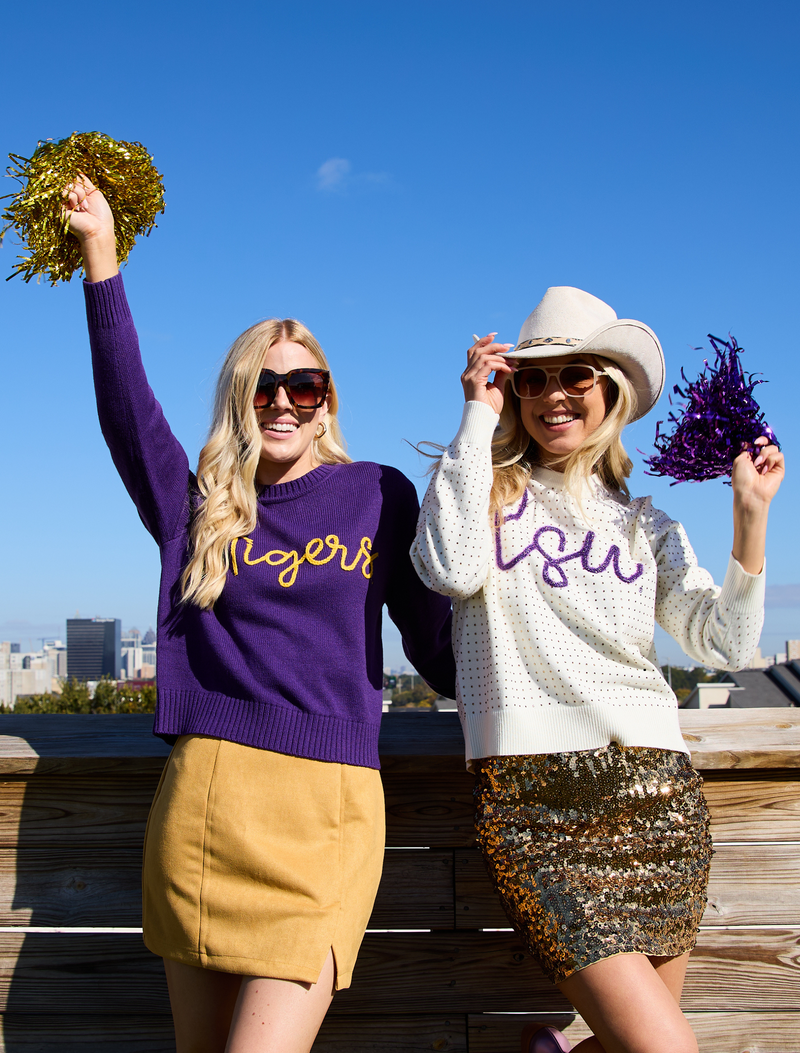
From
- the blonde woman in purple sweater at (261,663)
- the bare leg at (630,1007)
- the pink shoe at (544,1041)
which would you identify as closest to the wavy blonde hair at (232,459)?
the blonde woman in purple sweater at (261,663)

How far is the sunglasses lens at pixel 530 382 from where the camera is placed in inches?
91.4

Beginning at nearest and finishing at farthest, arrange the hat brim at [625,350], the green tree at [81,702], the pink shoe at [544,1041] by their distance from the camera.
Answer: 1. the pink shoe at [544,1041]
2. the hat brim at [625,350]
3. the green tree at [81,702]

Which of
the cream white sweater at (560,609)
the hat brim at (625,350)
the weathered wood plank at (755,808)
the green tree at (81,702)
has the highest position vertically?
the hat brim at (625,350)

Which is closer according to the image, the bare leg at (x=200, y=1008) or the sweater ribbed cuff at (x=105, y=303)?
the bare leg at (x=200, y=1008)

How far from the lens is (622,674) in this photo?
2115mm

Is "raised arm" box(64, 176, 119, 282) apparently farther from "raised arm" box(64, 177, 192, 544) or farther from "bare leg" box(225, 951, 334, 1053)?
"bare leg" box(225, 951, 334, 1053)

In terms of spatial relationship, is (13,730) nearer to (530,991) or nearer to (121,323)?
(121,323)

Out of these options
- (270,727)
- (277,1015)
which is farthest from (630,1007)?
(270,727)

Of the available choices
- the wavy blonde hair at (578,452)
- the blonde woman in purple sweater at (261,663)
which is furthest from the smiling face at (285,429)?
the wavy blonde hair at (578,452)

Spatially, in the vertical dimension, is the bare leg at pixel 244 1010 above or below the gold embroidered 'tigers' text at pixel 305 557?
below

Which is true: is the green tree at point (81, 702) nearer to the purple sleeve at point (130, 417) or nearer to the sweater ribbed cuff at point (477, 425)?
the purple sleeve at point (130, 417)

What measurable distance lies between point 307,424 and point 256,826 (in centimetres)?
107

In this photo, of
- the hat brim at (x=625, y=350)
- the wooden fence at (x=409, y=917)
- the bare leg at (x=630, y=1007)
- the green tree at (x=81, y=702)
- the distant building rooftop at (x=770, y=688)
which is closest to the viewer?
the bare leg at (x=630, y=1007)

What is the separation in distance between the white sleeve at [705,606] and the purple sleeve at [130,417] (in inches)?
51.8
